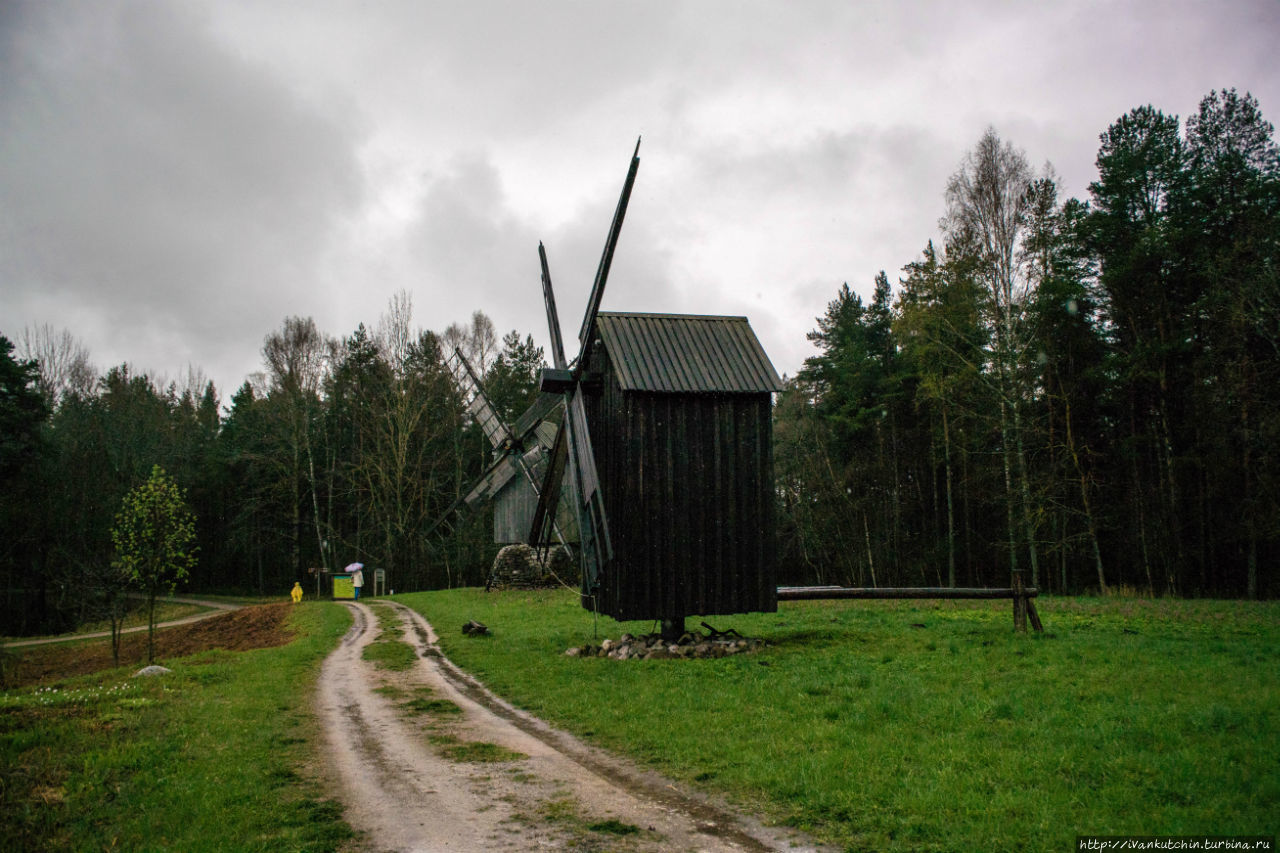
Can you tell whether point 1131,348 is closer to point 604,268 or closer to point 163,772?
point 604,268

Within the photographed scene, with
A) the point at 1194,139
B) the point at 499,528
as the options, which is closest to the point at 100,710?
the point at 499,528

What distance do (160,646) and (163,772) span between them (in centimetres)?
2568

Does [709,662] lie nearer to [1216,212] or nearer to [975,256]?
[975,256]

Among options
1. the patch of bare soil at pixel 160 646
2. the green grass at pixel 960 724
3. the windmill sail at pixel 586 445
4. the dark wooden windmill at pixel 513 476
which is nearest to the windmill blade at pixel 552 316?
the windmill sail at pixel 586 445

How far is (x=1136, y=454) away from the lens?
3095 centimetres

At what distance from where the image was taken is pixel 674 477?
16328 millimetres

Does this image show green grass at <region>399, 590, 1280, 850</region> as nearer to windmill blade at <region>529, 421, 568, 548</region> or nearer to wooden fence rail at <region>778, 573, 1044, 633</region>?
wooden fence rail at <region>778, 573, 1044, 633</region>

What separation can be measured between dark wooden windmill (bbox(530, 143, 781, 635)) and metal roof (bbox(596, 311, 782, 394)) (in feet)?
0.11

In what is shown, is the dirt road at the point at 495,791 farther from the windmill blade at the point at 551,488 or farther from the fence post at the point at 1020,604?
the fence post at the point at 1020,604

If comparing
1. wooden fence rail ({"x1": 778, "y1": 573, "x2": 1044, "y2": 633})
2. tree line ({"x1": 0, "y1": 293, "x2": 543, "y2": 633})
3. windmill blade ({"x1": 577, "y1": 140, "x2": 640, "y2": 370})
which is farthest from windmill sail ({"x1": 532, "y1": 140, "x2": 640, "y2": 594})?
tree line ({"x1": 0, "y1": 293, "x2": 543, "y2": 633})

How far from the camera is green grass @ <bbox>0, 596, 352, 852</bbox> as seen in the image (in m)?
6.25

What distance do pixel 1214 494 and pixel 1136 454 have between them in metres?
3.71

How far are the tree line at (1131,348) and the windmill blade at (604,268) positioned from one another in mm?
17520

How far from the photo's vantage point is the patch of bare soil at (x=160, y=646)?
2552 cm
